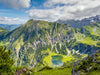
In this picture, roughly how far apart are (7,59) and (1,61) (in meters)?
3.68

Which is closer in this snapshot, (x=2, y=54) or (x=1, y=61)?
(x=1, y=61)

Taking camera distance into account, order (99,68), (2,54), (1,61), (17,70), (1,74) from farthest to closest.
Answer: (17,70), (2,54), (1,61), (99,68), (1,74)

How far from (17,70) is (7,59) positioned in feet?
24.1

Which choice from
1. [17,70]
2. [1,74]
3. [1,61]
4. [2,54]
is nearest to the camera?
[1,74]

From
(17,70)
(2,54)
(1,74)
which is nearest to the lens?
(1,74)

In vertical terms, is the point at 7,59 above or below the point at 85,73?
above

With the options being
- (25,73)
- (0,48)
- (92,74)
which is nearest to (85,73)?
(92,74)

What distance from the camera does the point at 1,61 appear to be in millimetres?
35500

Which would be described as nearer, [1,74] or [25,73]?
[1,74]

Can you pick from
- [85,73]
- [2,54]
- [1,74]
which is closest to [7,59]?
[2,54]

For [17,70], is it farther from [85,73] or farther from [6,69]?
[85,73]

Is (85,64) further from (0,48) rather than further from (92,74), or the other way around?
(0,48)

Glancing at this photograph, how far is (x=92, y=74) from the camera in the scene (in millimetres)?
30641

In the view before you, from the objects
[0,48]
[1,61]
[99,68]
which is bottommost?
[99,68]
